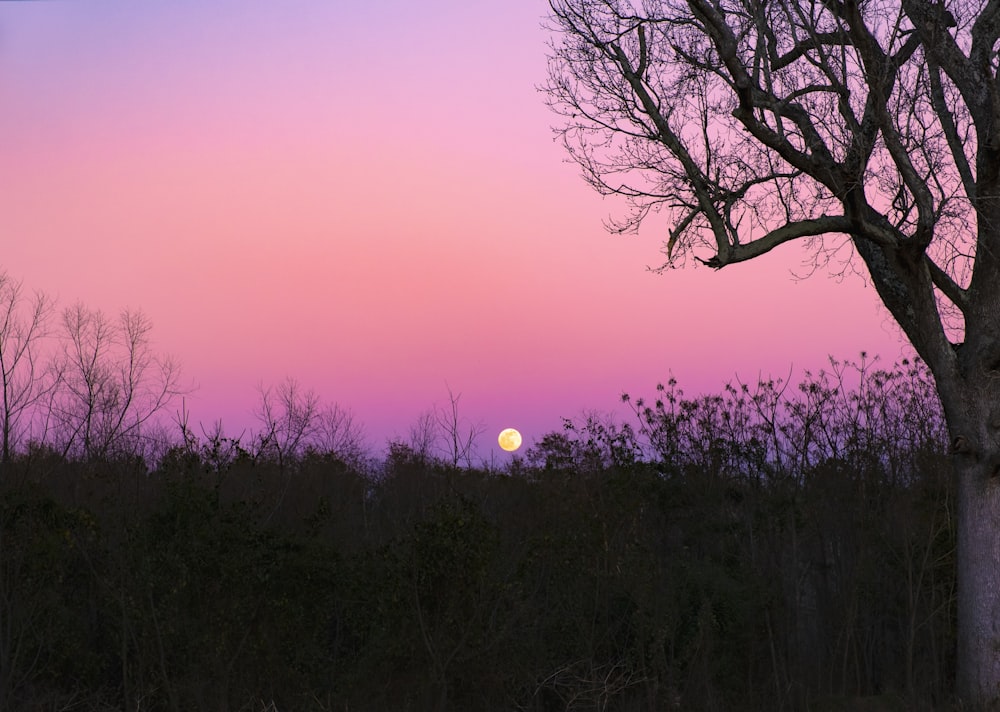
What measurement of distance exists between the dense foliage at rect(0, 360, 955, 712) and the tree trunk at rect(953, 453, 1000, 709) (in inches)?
28.1

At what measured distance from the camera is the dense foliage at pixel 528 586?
467 inches

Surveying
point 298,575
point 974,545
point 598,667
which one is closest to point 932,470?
point 974,545

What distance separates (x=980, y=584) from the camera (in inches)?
474

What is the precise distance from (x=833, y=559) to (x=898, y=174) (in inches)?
234

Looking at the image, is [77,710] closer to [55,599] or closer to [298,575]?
[55,599]

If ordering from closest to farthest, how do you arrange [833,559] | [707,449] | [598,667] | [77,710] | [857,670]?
[77,710] < [598,667] < [857,670] < [833,559] < [707,449]

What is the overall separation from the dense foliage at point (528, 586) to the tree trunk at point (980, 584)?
714 millimetres

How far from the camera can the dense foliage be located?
467 inches

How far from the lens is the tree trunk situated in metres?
11.9

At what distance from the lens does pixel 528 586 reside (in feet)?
43.2

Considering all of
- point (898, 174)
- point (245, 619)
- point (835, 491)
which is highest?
point (898, 174)

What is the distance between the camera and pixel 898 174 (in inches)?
475

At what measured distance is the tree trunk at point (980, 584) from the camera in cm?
1188

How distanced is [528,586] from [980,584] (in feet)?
17.7
